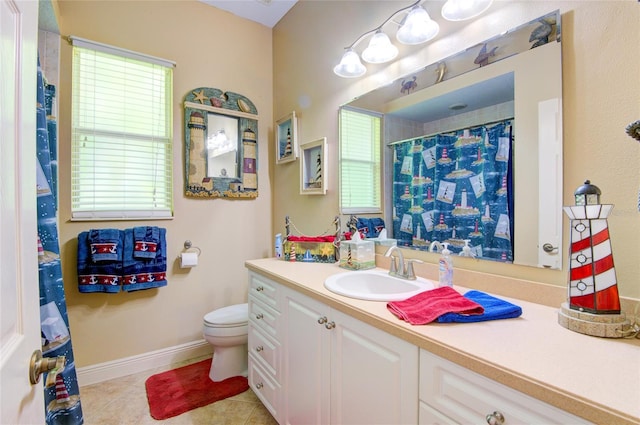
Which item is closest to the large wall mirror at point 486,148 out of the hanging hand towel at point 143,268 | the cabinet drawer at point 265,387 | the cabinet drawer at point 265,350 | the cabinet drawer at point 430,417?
the cabinet drawer at point 430,417

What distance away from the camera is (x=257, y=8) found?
258 cm

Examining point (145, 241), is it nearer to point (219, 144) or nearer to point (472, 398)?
point (219, 144)

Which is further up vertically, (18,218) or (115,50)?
(115,50)

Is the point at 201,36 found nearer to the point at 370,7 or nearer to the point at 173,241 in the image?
the point at 370,7

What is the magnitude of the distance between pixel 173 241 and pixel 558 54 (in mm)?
2555

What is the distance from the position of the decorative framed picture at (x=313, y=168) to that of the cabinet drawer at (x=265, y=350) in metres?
1.04

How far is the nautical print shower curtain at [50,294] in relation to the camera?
117 cm

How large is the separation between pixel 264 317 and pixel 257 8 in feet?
8.17

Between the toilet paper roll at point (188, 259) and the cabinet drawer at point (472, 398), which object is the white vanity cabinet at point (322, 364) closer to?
the cabinet drawer at point (472, 398)

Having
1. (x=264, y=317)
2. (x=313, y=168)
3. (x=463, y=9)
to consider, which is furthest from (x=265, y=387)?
(x=463, y=9)

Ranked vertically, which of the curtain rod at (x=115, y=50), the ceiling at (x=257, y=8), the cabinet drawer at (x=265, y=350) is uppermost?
the ceiling at (x=257, y=8)

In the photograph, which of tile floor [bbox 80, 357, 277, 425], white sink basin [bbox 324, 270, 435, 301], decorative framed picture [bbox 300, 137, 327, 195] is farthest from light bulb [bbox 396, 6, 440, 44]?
tile floor [bbox 80, 357, 277, 425]

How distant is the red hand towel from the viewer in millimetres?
940

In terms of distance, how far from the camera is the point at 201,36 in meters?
2.55
